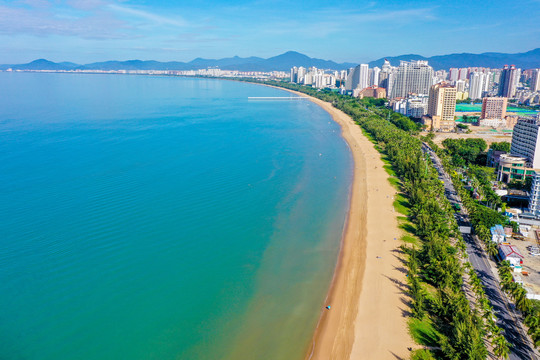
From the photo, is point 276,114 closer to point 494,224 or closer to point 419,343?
point 494,224

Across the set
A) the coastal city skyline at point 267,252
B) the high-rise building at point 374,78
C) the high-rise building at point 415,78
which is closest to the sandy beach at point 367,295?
the coastal city skyline at point 267,252

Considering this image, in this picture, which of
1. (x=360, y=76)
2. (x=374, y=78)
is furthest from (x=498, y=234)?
(x=374, y=78)

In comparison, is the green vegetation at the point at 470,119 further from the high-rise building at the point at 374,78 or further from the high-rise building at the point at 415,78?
the high-rise building at the point at 374,78

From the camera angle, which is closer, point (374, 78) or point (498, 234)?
point (498, 234)

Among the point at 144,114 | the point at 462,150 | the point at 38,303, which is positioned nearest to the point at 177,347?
the point at 38,303

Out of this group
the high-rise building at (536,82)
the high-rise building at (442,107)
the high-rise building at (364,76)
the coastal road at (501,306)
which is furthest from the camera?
the high-rise building at (364,76)

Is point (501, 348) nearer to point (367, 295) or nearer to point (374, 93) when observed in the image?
point (367, 295)
